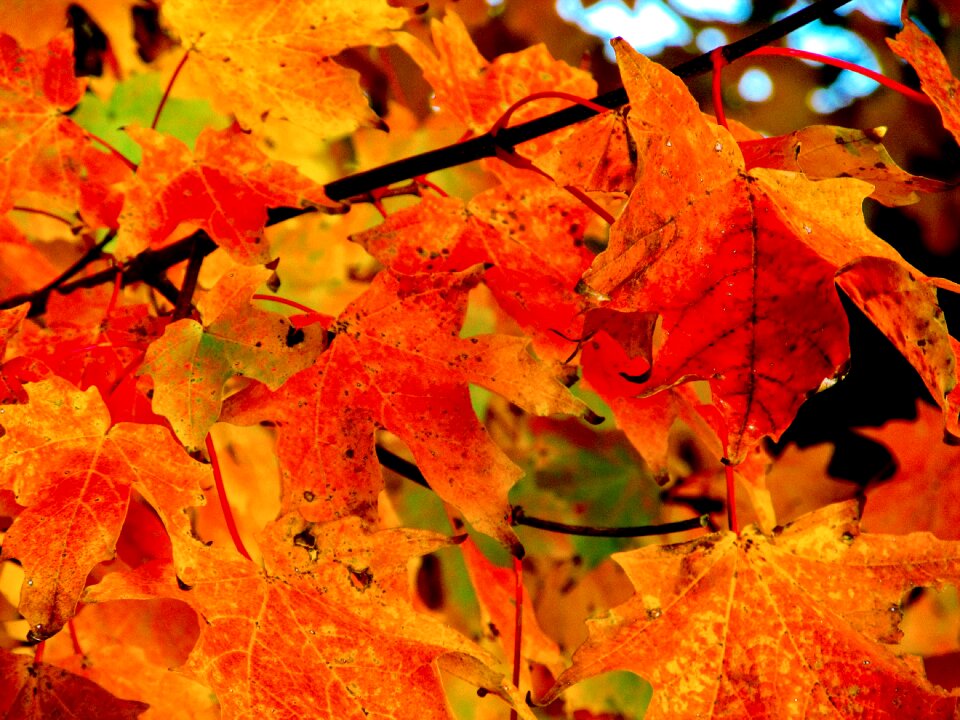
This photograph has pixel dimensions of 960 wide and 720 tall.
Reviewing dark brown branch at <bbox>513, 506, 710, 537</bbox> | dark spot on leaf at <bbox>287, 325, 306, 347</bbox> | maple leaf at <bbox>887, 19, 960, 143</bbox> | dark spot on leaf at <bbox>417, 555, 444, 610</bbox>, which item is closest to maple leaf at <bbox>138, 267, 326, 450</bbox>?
dark spot on leaf at <bbox>287, 325, 306, 347</bbox>

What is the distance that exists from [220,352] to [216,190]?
0.55 ft

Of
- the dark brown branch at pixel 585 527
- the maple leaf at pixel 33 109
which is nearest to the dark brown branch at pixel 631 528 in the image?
the dark brown branch at pixel 585 527

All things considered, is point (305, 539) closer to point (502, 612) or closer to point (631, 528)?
point (631, 528)

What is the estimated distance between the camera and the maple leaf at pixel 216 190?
58cm

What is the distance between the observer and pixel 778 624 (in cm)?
54

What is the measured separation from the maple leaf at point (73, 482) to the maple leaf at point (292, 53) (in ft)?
0.91

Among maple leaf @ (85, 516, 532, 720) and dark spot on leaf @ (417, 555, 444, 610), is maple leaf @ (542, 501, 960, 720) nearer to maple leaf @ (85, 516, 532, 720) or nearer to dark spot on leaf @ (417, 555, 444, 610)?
maple leaf @ (85, 516, 532, 720)

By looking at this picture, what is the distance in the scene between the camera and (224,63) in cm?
66

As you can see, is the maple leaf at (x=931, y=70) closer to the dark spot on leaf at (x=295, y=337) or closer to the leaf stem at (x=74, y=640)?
the dark spot on leaf at (x=295, y=337)

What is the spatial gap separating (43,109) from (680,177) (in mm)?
524

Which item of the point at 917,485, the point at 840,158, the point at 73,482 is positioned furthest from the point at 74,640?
the point at 917,485

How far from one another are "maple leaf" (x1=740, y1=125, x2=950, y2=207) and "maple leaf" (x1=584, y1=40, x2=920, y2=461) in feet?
0.39

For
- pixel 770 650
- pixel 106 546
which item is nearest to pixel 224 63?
pixel 106 546

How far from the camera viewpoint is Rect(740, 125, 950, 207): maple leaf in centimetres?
57
